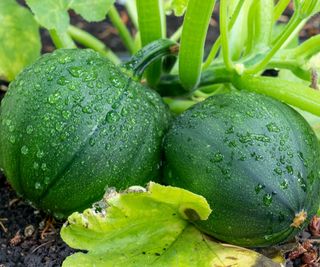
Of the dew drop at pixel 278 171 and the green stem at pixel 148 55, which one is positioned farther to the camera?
the green stem at pixel 148 55

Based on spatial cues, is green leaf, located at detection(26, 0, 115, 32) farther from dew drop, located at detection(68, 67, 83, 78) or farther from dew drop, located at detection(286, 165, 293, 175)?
dew drop, located at detection(286, 165, 293, 175)

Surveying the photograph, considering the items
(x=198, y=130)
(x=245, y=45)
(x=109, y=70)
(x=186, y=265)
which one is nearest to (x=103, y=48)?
(x=245, y=45)

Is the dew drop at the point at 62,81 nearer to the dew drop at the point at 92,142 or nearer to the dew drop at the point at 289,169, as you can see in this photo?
the dew drop at the point at 92,142

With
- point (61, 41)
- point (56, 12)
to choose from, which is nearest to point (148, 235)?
point (56, 12)

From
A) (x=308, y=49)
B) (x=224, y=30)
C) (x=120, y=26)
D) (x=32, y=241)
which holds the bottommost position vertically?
(x=32, y=241)

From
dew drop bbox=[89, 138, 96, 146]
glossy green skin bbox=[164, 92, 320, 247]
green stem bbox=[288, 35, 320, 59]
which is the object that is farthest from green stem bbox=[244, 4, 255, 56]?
dew drop bbox=[89, 138, 96, 146]

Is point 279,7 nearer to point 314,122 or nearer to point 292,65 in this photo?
point 292,65

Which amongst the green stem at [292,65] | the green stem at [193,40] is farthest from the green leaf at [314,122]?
the green stem at [193,40]
